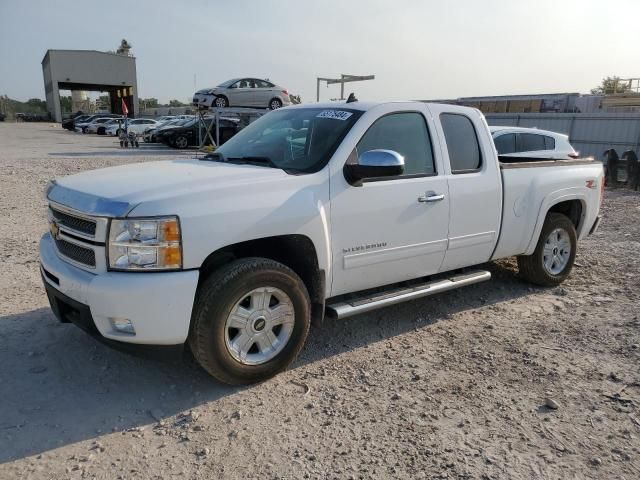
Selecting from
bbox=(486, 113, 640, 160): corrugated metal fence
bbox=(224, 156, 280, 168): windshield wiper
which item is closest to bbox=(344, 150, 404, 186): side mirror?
bbox=(224, 156, 280, 168): windshield wiper

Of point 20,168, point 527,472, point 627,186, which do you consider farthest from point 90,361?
point 627,186

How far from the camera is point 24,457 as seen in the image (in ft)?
8.91

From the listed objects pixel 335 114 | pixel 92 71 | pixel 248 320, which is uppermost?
pixel 92 71

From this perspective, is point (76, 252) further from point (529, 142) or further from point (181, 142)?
point (181, 142)

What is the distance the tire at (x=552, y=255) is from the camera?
545 cm

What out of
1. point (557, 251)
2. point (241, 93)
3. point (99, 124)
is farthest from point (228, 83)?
point (99, 124)

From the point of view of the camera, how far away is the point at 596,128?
67.6 ft

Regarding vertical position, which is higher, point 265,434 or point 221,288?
point 221,288

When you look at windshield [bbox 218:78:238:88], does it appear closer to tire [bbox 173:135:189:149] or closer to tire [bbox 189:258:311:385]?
tire [bbox 173:135:189:149]

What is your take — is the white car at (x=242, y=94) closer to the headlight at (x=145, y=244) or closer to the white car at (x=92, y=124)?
the headlight at (x=145, y=244)

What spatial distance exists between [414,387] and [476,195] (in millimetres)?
1841

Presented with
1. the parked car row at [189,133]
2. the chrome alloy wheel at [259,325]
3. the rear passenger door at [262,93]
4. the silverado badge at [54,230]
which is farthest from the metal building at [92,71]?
the chrome alloy wheel at [259,325]

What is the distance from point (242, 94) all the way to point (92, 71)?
5625 centimetres

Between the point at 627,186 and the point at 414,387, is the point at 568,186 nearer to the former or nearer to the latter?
the point at 414,387
